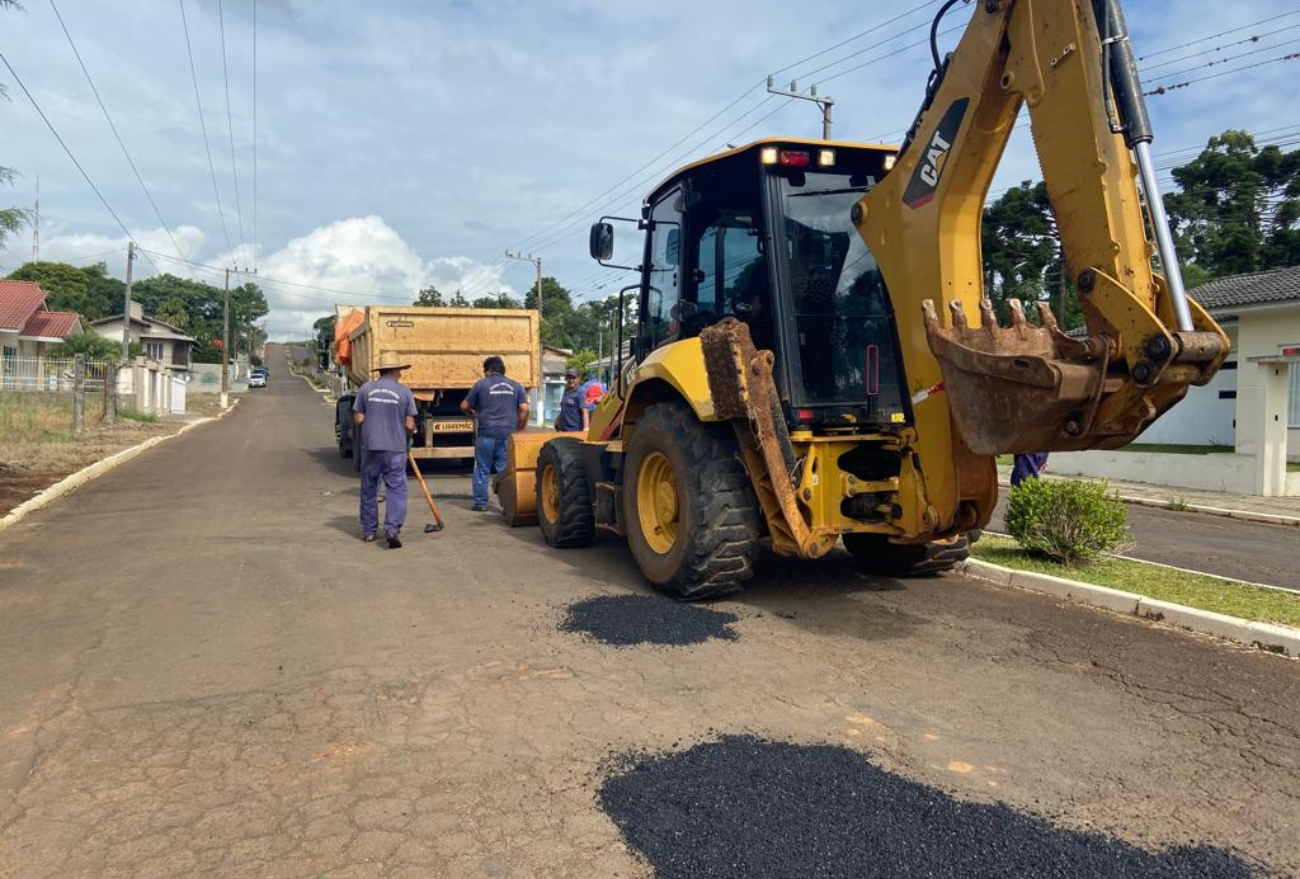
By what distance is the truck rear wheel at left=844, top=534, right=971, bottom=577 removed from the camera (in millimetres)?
6398

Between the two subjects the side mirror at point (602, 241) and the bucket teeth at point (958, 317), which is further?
the side mirror at point (602, 241)

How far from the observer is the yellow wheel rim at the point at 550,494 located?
7977 millimetres

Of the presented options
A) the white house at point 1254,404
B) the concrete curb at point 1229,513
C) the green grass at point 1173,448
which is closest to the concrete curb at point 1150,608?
the concrete curb at point 1229,513

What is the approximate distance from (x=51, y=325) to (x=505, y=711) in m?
48.9

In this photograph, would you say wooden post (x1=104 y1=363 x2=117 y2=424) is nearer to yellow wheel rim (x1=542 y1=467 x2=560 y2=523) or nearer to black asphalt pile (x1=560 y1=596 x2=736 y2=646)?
yellow wheel rim (x1=542 y1=467 x2=560 y2=523)

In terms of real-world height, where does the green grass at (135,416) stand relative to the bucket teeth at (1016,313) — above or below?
below

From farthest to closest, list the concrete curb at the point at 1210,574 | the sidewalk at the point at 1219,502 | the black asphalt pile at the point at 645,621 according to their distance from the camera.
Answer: the sidewalk at the point at 1219,502 < the concrete curb at the point at 1210,574 < the black asphalt pile at the point at 645,621

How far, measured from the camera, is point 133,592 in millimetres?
6129

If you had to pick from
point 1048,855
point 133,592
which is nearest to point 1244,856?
point 1048,855

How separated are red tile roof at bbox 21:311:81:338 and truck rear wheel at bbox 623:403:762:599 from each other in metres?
44.4

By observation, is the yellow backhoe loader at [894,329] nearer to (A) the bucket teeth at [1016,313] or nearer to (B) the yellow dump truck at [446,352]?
(A) the bucket teeth at [1016,313]

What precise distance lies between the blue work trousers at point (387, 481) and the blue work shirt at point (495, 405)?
6.48 feet

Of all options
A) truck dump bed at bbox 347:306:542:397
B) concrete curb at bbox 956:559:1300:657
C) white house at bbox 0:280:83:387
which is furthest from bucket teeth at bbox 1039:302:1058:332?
white house at bbox 0:280:83:387

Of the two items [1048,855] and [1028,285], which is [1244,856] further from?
[1028,285]
